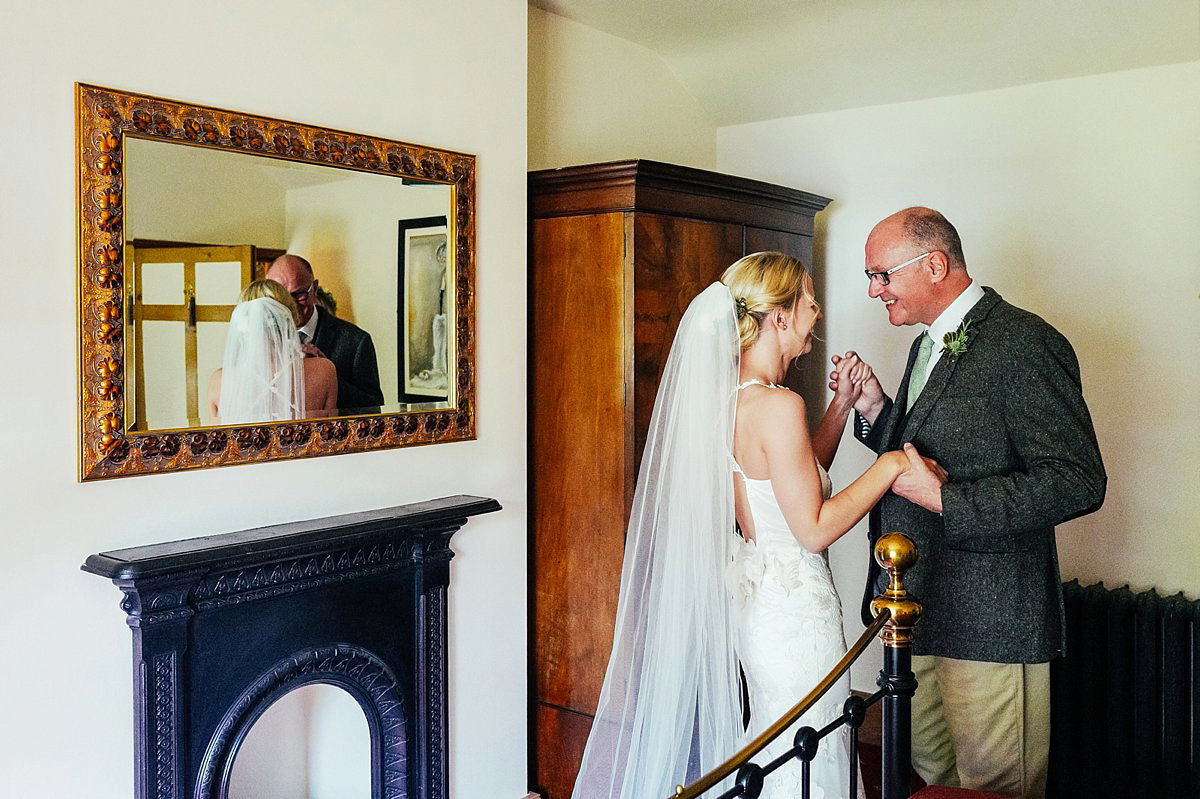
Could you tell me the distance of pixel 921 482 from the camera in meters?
2.61

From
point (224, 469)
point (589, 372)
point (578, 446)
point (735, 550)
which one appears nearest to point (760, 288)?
point (735, 550)

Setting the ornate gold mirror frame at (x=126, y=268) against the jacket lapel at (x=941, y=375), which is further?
the jacket lapel at (x=941, y=375)

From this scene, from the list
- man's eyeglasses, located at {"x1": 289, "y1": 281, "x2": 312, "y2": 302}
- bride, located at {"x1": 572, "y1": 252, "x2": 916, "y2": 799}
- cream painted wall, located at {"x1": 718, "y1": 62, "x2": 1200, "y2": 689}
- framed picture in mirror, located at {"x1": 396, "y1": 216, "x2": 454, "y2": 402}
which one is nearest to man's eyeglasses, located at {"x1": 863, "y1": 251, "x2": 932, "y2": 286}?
bride, located at {"x1": 572, "y1": 252, "x2": 916, "y2": 799}

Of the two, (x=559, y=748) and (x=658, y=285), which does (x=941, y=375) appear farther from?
(x=559, y=748)

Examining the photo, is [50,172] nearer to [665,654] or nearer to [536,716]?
[665,654]

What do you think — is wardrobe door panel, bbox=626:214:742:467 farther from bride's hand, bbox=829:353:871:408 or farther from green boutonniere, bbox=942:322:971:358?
green boutonniere, bbox=942:322:971:358

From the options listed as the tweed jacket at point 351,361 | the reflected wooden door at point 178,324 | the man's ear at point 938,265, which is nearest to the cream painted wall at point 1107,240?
the man's ear at point 938,265

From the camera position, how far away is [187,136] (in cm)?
236

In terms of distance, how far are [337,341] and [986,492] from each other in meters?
1.66

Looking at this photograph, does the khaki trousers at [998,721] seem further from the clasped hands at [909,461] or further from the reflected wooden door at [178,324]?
the reflected wooden door at [178,324]

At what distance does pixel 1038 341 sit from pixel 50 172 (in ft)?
7.47

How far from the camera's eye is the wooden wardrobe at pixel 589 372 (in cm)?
321

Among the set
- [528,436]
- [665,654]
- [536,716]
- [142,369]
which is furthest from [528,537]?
[142,369]

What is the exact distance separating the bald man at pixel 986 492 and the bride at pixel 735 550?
225mm
